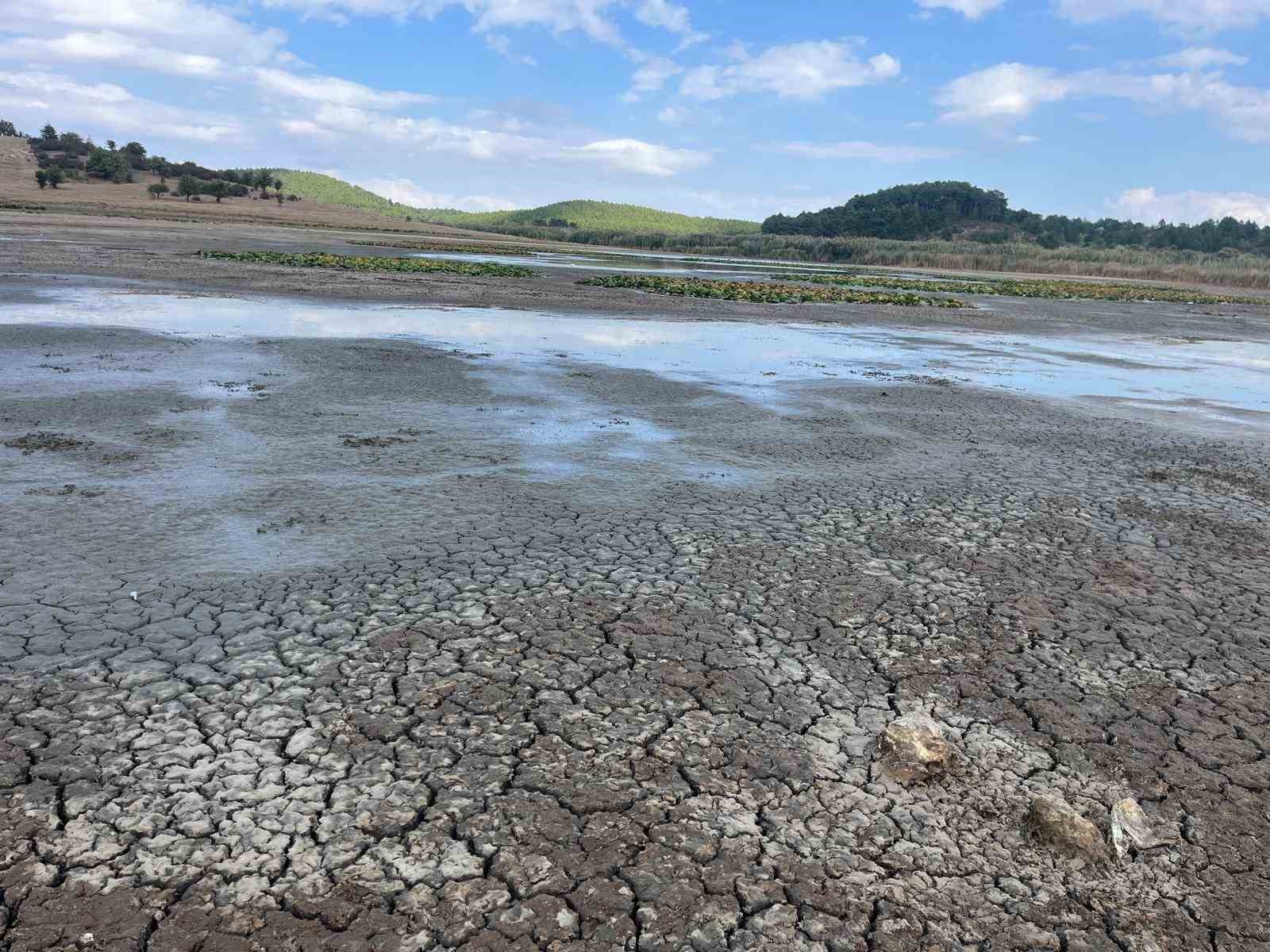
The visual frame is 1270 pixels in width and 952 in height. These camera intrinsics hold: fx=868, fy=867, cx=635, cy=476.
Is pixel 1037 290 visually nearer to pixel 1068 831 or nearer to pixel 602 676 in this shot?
pixel 602 676

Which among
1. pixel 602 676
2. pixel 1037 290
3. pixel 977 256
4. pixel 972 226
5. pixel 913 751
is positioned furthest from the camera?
pixel 972 226

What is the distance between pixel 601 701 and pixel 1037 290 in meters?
49.2

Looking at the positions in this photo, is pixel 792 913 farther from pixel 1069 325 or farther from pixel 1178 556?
pixel 1069 325

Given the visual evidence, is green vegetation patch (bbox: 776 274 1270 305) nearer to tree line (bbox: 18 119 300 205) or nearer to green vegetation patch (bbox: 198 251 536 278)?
green vegetation patch (bbox: 198 251 536 278)

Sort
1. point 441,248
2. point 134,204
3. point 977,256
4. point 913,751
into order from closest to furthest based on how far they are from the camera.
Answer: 1. point 913,751
2. point 441,248
3. point 977,256
4. point 134,204

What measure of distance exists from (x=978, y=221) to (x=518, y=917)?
14714cm

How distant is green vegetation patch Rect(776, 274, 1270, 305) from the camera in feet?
143

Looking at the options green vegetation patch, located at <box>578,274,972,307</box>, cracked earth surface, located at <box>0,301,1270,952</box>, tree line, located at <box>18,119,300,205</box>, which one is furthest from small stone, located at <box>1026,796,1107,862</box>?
tree line, located at <box>18,119,300,205</box>

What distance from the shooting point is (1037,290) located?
4675 centimetres

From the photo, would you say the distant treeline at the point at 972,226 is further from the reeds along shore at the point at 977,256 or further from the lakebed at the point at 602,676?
the lakebed at the point at 602,676

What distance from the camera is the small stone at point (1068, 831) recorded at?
3.28 m

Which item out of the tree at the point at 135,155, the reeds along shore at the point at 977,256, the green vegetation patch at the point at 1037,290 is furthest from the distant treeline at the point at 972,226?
the tree at the point at 135,155

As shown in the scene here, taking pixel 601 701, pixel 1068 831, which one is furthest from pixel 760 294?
pixel 1068 831

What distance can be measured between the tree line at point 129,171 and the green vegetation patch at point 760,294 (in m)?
73.1
